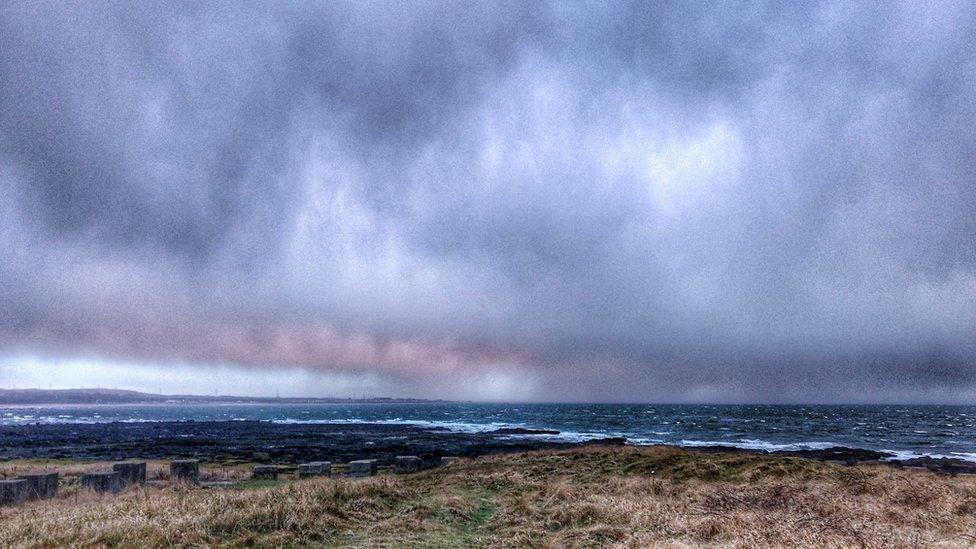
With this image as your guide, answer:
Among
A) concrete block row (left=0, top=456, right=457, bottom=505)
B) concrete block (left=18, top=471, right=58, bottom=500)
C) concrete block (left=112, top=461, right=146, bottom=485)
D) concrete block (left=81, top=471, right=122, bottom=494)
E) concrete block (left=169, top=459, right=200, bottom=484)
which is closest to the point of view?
concrete block row (left=0, top=456, right=457, bottom=505)

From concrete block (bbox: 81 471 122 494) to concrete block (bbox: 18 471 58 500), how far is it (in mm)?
903

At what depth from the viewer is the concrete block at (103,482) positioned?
1914 cm

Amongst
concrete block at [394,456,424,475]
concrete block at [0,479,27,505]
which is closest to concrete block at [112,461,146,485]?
concrete block at [0,479,27,505]

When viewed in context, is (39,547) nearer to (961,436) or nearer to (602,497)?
(602,497)

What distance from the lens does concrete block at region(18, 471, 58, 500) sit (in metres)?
17.8

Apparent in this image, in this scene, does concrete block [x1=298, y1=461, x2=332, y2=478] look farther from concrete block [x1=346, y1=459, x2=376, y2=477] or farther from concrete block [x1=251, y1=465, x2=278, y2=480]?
concrete block [x1=251, y1=465, x2=278, y2=480]

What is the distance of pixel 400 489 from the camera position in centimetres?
1538

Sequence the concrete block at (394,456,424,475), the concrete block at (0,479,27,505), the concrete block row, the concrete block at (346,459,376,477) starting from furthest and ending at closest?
1. the concrete block at (394,456,424,475)
2. the concrete block at (346,459,376,477)
3. the concrete block row
4. the concrete block at (0,479,27,505)

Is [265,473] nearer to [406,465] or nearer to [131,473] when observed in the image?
[131,473]

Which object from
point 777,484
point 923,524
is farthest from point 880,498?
point 923,524

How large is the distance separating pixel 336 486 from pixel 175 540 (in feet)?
15.2

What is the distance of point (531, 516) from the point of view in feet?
42.7

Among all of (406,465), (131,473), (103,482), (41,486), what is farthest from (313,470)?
(41,486)

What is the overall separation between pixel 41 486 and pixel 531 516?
52.8ft
